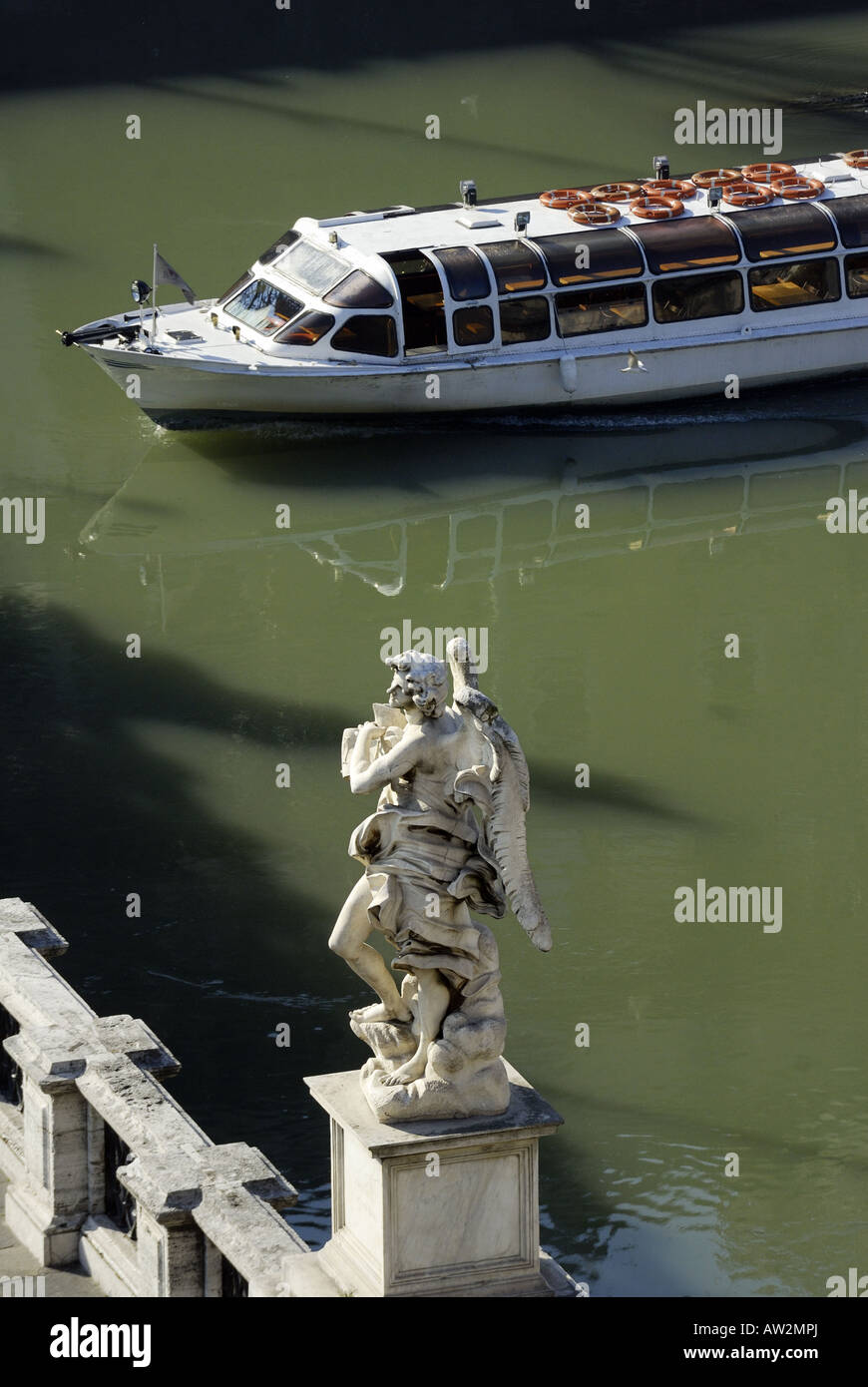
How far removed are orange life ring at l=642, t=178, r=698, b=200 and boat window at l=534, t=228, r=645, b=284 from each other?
1535 mm

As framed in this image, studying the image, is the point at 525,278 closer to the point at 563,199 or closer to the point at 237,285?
the point at 563,199

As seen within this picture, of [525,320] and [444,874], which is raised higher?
[525,320]

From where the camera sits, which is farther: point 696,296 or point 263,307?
point 696,296

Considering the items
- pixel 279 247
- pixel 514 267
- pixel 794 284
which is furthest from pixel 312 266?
pixel 794 284

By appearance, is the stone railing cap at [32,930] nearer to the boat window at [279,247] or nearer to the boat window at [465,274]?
the boat window at [465,274]

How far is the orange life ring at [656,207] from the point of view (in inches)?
1219

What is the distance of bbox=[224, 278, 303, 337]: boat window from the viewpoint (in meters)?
29.5

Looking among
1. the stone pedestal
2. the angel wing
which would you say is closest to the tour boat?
the angel wing

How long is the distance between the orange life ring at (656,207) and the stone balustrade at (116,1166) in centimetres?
1826

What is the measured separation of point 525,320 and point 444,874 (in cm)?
1939

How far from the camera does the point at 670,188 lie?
31812 millimetres

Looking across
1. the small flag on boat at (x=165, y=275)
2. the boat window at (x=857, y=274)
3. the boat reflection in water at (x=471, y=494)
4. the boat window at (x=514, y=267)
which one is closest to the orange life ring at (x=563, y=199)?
the boat window at (x=514, y=267)
